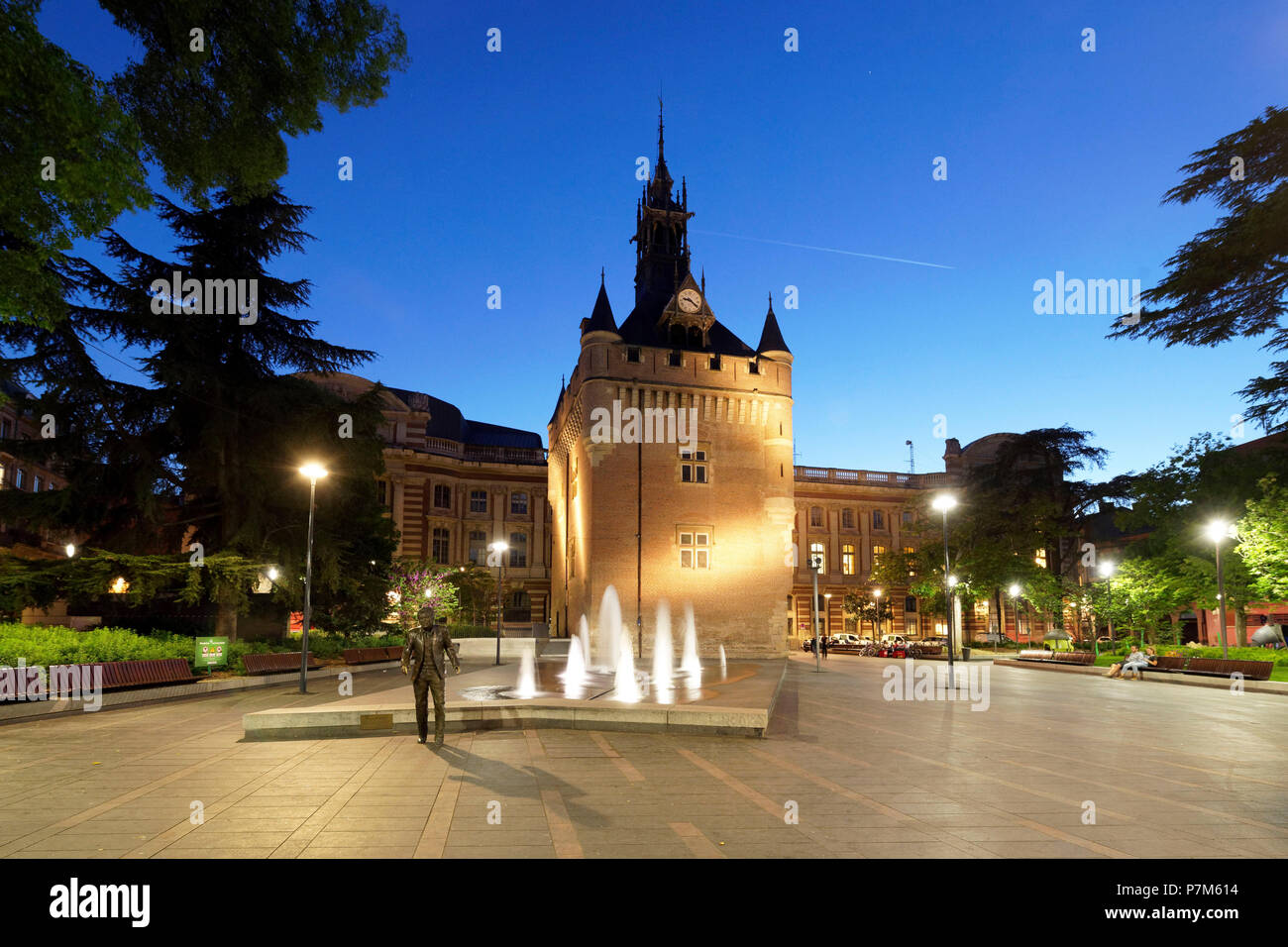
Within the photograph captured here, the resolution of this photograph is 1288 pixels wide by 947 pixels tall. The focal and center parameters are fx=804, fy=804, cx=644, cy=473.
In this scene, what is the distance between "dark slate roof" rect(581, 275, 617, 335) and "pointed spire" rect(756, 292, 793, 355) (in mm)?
8455

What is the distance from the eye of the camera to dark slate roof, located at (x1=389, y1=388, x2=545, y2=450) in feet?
206

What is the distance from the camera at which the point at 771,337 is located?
44.6 metres

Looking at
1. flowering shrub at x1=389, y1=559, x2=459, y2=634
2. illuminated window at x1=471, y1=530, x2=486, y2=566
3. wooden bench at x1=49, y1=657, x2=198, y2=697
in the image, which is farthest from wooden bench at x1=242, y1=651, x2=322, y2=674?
illuminated window at x1=471, y1=530, x2=486, y2=566

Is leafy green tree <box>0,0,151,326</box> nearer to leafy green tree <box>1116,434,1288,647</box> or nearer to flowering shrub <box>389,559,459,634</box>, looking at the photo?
flowering shrub <box>389,559,459,634</box>

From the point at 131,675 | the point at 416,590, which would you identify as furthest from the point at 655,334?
the point at 131,675

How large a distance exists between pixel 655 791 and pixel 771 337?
38428 mm

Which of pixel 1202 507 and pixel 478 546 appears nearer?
pixel 1202 507

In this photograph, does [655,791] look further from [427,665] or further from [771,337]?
[771,337]

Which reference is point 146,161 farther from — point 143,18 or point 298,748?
point 298,748

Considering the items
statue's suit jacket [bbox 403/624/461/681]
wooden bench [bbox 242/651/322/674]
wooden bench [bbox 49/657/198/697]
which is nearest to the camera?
statue's suit jacket [bbox 403/624/461/681]

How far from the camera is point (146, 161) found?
1423 centimetres

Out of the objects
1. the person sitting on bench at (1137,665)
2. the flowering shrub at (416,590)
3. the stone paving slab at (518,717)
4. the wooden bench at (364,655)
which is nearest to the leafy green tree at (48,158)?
the stone paving slab at (518,717)
